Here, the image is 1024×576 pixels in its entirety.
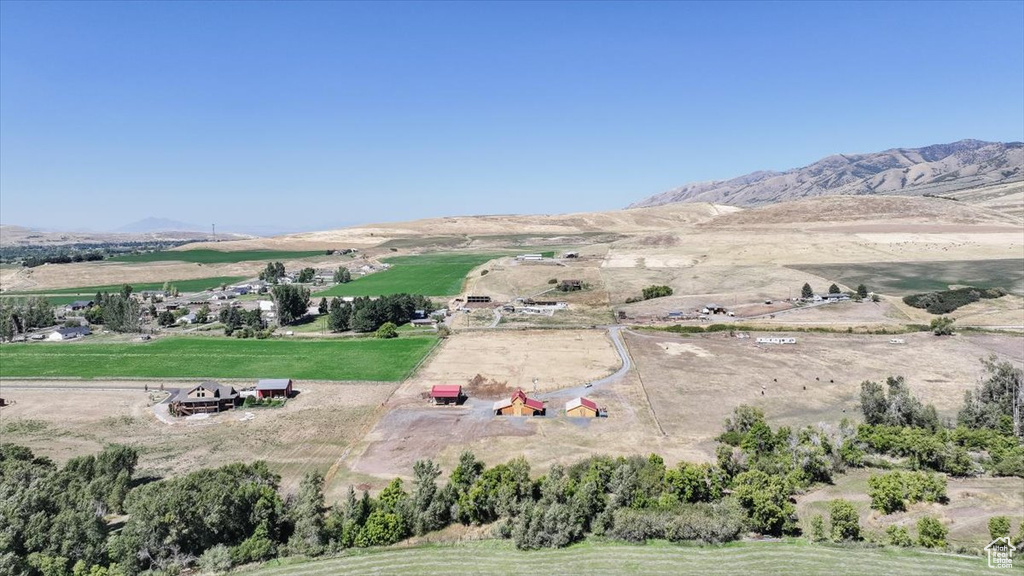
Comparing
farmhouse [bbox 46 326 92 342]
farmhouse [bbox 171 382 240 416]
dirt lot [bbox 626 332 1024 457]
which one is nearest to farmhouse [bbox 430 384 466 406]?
dirt lot [bbox 626 332 1024 457]

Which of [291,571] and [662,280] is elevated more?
[662,280]

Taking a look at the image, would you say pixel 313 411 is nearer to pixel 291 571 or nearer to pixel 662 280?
pixel 291 571

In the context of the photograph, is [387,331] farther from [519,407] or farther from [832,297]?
[832,297]

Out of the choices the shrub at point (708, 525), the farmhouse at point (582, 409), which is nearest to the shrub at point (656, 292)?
the farmhouse at point (582, 409)

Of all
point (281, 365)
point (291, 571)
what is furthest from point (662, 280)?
point (291, 571)

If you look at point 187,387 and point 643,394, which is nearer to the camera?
point 643,394

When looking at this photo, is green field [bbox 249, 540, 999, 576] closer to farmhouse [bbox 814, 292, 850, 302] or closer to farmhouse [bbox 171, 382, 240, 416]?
farmhouse [bbox 171, 382, 240, 416]

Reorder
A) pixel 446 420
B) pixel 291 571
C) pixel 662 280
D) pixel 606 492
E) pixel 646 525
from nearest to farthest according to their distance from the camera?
pixel 291 571
pixel 646 525
pixel 606 492
pixel 446 420
pixel 662 280

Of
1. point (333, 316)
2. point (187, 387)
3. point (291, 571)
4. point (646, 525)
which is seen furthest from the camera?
point (333, 316)
